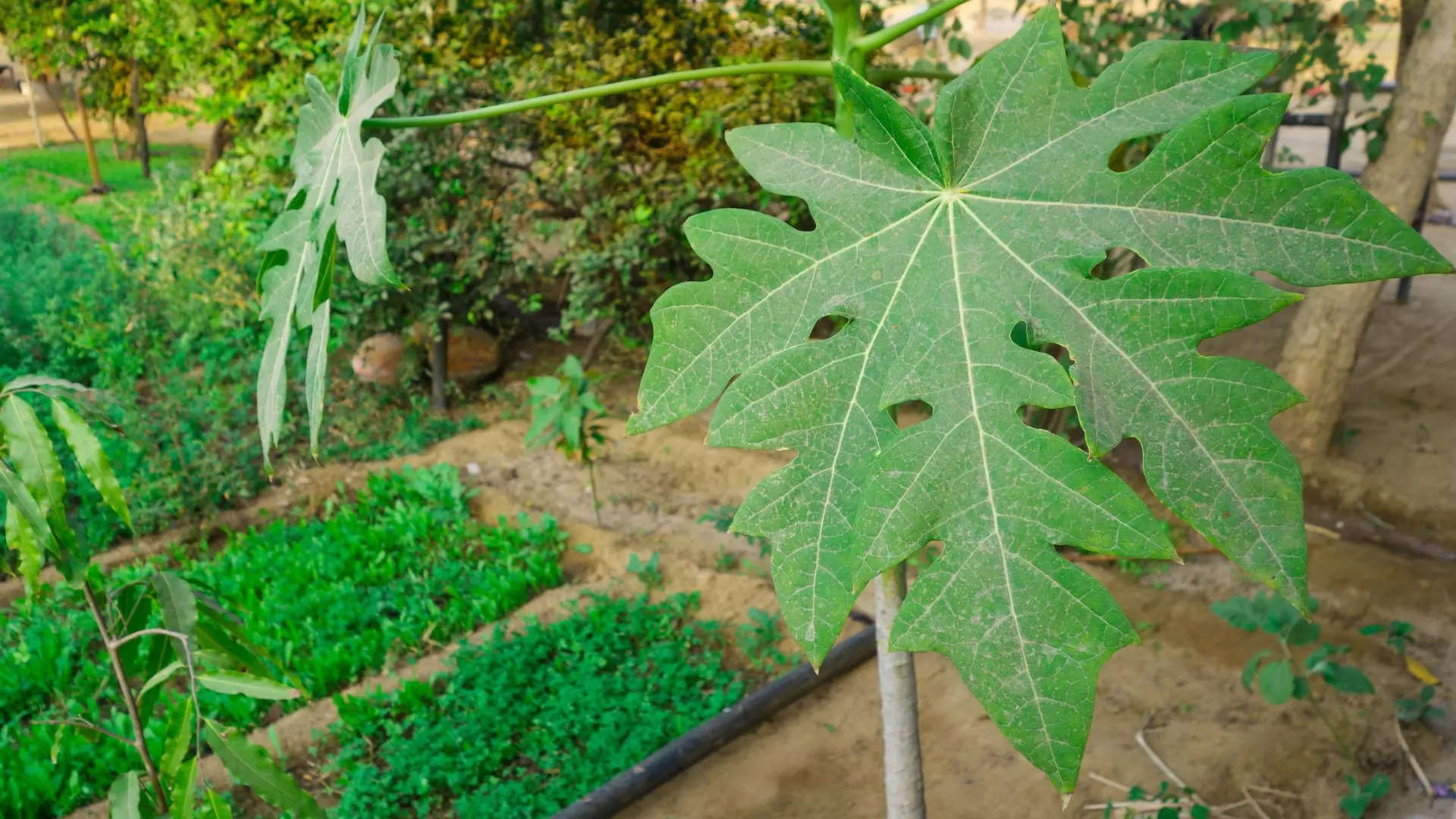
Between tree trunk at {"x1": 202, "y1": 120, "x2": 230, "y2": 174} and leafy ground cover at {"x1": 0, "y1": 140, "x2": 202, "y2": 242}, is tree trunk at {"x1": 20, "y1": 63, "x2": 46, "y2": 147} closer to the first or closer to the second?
leafy ground cover at {"x1": 0, "y1": 140, "x2": 202, "y2": 242}

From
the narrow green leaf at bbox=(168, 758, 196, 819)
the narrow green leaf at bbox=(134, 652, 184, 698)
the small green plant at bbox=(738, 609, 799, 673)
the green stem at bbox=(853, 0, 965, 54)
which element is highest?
the green stem at bbox=(853, 0, 965, 54)

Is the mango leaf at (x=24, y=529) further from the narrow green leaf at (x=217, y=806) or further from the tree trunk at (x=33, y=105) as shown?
the tree trunk at (x=33, y=105)

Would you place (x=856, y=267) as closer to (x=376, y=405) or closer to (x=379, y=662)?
(x=379, y=662)

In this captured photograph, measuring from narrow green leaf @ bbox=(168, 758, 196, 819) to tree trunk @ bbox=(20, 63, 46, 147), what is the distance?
6.64 m

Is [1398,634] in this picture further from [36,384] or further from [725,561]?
[36,384]

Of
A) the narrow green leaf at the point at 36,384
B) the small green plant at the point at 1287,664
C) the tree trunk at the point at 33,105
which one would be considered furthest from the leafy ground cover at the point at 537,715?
the tree trunk at the point at 33,105

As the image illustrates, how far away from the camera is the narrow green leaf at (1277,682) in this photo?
298 cm

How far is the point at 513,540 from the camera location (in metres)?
4.82

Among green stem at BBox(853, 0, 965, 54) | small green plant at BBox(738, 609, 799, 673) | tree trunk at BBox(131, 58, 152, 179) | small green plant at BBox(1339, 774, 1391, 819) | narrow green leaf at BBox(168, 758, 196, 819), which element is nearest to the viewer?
green stem at BBox(853, 0, 965, 54)

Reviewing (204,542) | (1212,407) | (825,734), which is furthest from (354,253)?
(204,542)

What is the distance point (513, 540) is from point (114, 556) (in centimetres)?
182

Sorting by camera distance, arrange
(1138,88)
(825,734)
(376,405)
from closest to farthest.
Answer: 1. (1138,88)
2. (825,734)
3. (376,405)

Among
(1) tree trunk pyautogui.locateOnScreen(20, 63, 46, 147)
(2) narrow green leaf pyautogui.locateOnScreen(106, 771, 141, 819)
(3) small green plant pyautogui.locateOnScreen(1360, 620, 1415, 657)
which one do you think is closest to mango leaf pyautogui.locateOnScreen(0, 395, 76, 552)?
(2) narrow green leaf pyautogui.locateOnScreen(106, 771, 141, 819)

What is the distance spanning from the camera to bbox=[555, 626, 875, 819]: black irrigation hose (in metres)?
3.14
